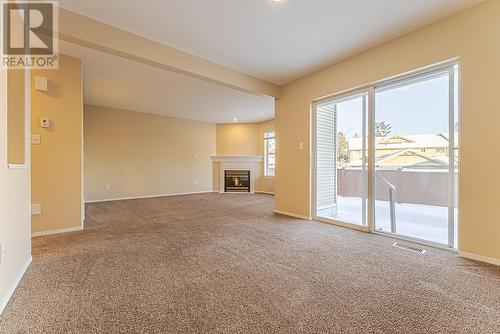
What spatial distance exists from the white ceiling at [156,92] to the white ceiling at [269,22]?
1093 millimetres

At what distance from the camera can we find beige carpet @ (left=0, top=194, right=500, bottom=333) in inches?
54.6

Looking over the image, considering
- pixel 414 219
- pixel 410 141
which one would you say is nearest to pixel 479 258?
pixel 414 219

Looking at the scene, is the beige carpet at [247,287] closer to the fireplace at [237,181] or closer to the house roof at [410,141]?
the house roof at [410,141]

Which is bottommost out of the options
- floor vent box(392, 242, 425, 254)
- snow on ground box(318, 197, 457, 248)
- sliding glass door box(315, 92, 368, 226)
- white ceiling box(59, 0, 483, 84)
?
floor vent box(392, 242, 425, 254)

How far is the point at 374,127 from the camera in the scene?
3.29 meters

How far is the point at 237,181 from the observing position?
8.34 m

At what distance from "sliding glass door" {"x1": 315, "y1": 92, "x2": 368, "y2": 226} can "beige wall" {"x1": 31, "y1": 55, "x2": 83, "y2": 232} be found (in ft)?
12.7

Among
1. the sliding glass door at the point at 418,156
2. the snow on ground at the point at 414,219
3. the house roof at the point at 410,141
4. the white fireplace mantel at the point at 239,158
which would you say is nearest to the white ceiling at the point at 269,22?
the sliding glass door at the point at 418,156

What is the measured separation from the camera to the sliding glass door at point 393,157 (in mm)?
2680

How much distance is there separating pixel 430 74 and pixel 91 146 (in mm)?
7206

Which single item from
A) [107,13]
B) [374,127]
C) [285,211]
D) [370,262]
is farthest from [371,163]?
[107,13]

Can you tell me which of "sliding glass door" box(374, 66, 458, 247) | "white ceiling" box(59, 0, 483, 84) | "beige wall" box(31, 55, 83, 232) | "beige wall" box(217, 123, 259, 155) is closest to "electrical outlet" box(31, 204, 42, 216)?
"beige wall" box(31, 55, 83, 232)

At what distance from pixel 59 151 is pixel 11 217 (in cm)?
184

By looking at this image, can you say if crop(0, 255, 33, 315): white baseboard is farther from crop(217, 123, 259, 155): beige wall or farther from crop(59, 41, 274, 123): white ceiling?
crop(217, 123, 259, 155): beige wall
